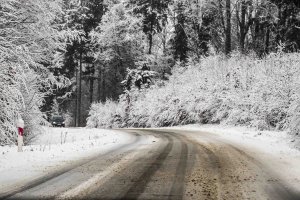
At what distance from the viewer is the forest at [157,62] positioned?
15141 mm

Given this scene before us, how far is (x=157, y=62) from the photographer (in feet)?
150

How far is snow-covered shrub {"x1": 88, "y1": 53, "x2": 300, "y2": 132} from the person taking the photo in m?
18.9

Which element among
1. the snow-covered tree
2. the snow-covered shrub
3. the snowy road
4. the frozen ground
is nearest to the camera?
the snowy road

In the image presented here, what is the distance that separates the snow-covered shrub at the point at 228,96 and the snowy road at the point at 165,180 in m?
3.96

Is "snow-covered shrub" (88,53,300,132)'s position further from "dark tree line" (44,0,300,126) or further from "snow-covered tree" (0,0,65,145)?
"snow-covered tree" (0,0,65,145)

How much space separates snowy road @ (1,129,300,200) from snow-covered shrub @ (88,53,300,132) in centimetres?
396

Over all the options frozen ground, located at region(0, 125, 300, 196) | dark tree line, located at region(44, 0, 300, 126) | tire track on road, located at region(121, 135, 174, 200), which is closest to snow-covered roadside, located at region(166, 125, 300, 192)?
frozen ground, located at region(0, 125, 300, 196)

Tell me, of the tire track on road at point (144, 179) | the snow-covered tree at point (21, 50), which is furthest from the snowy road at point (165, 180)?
the snow-covered tree at point (21, 50)

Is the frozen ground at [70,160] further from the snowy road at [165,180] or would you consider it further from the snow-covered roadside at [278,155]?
the snowy road at [165,180]

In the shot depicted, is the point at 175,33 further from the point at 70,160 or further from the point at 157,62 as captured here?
the point at 70,160

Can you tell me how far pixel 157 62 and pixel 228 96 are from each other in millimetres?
22463

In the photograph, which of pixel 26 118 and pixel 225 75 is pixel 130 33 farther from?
pixel 26 118

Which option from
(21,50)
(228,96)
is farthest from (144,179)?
(228,96)

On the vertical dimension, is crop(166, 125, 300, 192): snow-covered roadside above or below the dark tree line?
below
